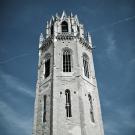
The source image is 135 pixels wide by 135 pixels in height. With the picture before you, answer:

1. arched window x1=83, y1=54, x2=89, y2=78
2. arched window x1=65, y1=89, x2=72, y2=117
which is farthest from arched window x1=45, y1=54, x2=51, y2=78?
arched window x1=83, y1=54, x2=89, y2=78

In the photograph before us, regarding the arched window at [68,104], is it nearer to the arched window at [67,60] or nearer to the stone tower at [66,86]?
the stone tower at [66,86]

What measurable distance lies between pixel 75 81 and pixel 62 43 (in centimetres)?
834

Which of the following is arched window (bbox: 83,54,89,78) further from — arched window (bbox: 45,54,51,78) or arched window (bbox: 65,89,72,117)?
arched window (bbox: 45,54,51,78)

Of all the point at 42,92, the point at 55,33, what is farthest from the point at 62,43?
the point at 42,92

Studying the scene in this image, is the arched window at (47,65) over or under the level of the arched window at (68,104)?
over

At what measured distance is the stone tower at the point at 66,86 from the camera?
30.7m

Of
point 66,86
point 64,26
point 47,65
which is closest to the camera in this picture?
point 66,86

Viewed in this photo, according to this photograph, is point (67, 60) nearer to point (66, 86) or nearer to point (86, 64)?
point (86, 64)

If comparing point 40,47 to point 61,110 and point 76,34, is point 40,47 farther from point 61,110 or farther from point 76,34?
point 61,110

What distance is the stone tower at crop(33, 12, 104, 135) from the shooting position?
30.7m

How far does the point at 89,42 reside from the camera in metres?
43.7

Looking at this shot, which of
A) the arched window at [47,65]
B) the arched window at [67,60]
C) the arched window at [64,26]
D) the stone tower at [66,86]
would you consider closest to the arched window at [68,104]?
the stone tower at [66,86]

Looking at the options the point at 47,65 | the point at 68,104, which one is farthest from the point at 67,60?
the point at 68,104

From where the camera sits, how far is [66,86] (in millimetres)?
34250
